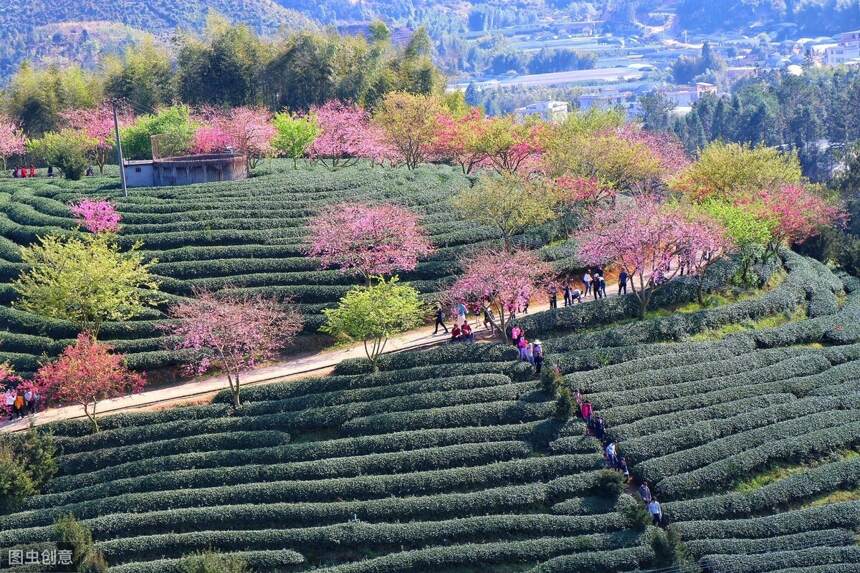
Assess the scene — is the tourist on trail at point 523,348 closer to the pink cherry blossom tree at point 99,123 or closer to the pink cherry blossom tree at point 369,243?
the pink cherry blossom tree at point 369,243

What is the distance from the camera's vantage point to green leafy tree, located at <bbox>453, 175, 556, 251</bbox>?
1809 inches

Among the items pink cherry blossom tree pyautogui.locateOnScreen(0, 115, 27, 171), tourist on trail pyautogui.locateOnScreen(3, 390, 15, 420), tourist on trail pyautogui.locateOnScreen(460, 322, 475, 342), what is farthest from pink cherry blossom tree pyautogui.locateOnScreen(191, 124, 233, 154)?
tourist on trail pyautogui.locateOnScreen(460, 322, 475, 342)

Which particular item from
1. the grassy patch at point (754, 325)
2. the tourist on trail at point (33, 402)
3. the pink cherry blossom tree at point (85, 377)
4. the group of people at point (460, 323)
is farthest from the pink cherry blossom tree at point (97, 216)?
the grassy patch at point (754, 325)

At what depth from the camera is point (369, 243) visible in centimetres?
4494

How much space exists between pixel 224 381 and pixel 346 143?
2983 cm

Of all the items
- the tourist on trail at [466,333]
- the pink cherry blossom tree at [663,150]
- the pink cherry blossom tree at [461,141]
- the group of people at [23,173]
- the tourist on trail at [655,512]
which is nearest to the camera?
the tourist on trail at [655,512]

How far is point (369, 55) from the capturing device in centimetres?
8881

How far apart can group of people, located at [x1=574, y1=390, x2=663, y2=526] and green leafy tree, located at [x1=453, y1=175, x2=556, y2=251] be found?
1240 centimetres

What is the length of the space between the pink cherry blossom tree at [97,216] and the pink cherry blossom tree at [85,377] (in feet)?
35.5

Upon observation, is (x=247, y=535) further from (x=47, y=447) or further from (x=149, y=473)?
(x=47, y=447)

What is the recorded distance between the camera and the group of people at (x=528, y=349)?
37.7 m

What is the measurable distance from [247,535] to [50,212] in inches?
1149

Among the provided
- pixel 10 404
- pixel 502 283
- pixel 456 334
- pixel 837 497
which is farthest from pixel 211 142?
pixel 837 497

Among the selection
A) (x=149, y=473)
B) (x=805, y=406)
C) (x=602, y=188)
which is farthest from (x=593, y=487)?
(x=602, y=188)
